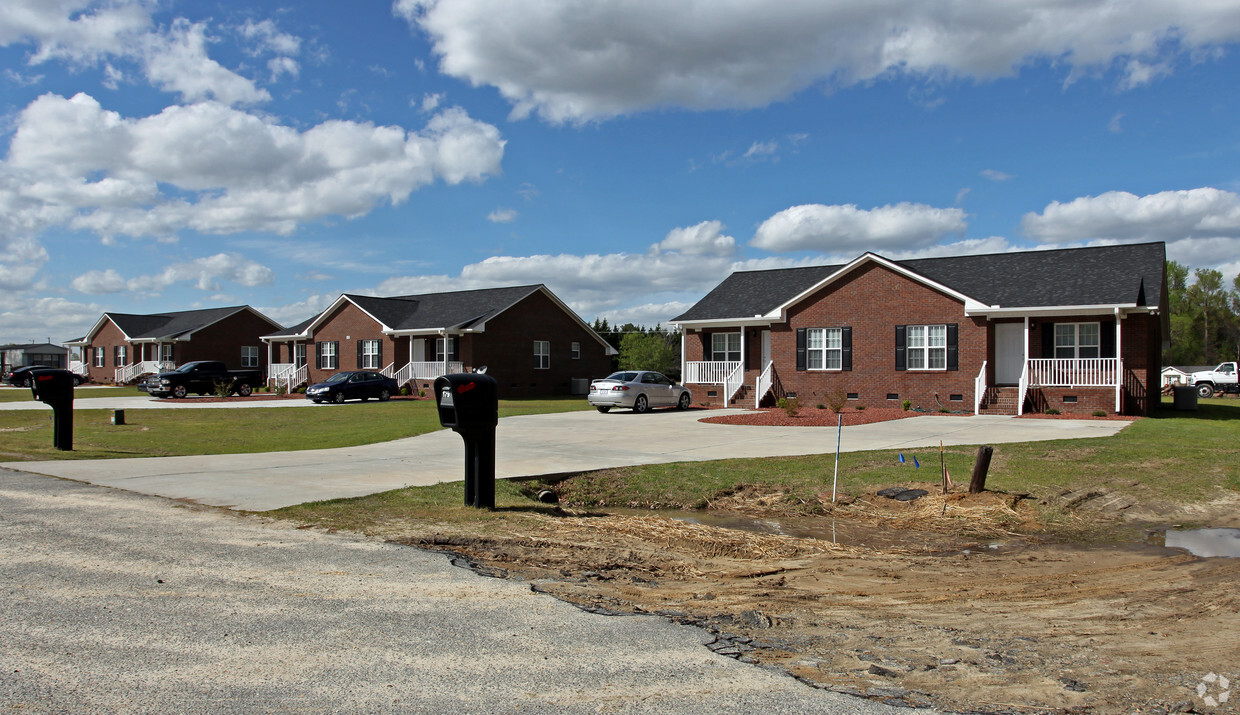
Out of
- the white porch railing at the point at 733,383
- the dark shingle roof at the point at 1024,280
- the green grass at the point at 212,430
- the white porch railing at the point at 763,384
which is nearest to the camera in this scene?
the green grass at the point at 212,430

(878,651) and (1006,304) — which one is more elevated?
(1006,304)

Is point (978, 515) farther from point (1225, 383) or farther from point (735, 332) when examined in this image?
point (1225, 383)

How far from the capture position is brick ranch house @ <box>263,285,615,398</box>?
4131 centimetres

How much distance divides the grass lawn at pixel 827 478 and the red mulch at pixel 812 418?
7.44 metres

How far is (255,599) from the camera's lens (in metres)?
5.78

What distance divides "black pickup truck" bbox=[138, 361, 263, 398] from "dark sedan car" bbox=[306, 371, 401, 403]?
7972mm

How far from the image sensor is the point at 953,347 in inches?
1078

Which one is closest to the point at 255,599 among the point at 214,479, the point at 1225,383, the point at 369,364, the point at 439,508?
the point at 439,508

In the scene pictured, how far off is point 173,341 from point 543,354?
89.8ft

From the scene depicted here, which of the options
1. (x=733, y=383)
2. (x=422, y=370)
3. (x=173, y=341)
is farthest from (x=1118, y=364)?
(x=173, y=341)

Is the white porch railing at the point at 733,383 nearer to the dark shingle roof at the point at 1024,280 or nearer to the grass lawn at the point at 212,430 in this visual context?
the dark shingle roof at the point at 1024,280

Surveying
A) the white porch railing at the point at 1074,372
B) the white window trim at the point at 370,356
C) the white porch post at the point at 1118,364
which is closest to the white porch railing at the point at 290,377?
the white window trim at the point at 370,356

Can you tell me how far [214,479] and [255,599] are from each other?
6.69 m

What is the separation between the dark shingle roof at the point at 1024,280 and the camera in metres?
25.9
